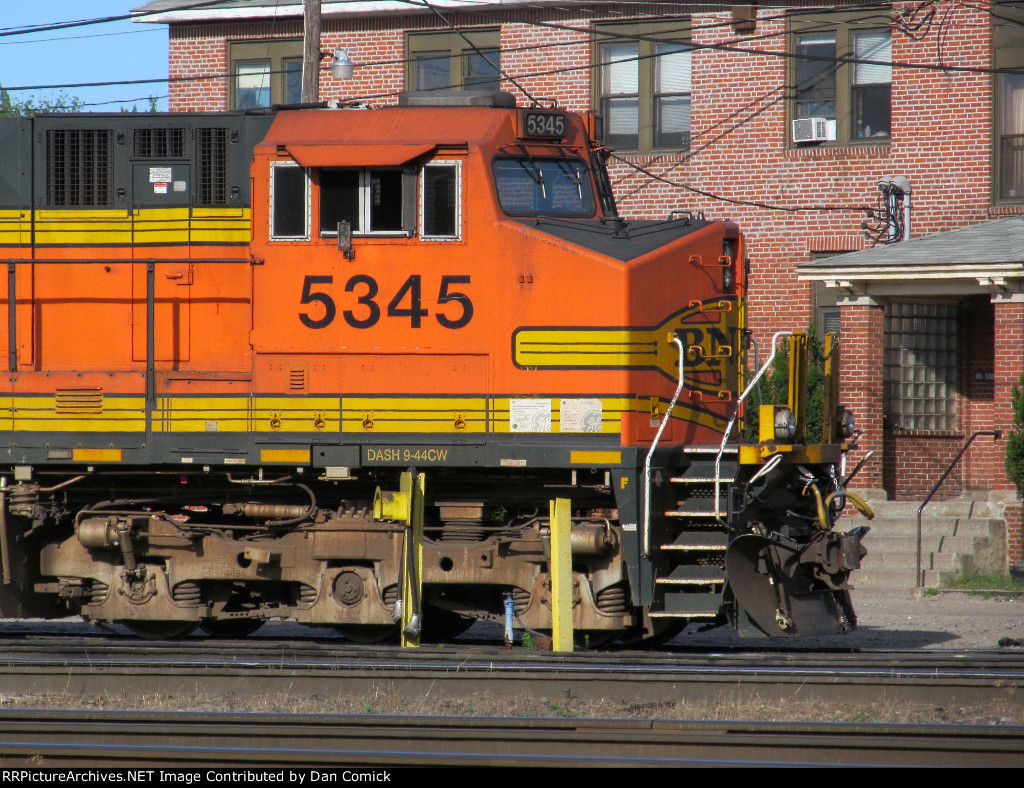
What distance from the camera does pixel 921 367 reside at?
17.2 meters

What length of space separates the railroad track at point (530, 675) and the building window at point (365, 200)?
3098 mm

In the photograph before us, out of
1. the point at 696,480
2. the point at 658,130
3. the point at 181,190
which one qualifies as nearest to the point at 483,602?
the point at 696,480

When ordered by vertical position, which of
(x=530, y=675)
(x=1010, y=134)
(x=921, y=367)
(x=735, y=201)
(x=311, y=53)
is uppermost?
(x=311, y=53)

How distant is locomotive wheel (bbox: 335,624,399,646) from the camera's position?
9.41 metres

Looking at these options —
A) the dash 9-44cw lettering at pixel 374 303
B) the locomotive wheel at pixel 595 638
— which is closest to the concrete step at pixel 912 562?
the locomotive wheel at pixel 595 638

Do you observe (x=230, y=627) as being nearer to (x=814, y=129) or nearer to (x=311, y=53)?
(x=311, y=53)

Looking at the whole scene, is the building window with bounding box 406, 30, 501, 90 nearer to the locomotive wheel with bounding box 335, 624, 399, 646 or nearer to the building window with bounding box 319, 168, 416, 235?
the building window with bounding box 319, 168, 416, 235

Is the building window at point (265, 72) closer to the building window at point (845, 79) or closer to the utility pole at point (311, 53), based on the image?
the utility pole at point (311, 53)

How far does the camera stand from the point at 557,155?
909cm

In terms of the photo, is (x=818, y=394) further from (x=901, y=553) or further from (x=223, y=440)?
(x=223, y=440)

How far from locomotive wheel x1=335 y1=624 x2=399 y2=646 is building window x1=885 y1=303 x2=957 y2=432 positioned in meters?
9.96

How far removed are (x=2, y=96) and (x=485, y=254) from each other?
124 ft

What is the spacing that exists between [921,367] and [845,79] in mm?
4608

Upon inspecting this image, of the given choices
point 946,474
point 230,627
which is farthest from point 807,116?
point 230,627
